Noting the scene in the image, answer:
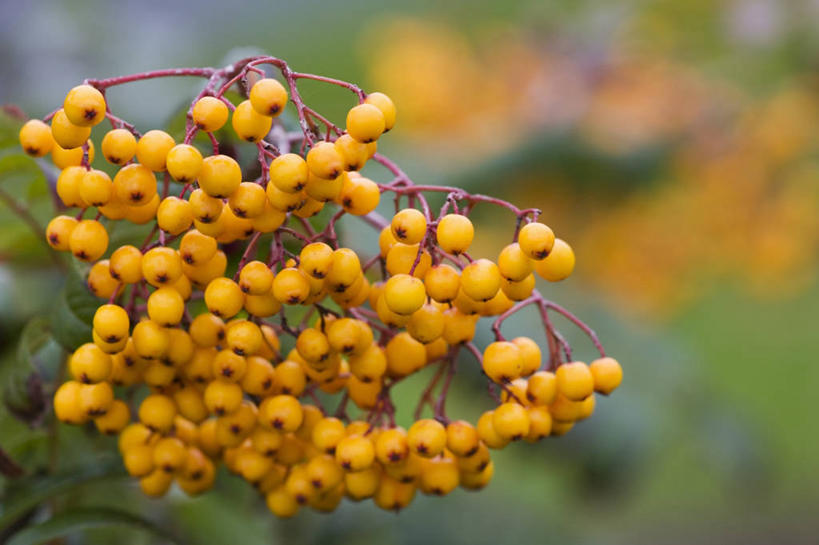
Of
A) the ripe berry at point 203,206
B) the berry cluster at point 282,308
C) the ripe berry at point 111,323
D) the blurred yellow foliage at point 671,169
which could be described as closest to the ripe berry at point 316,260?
the berry cluster at point 282,308

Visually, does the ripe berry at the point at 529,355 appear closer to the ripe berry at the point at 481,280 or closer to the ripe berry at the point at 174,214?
the ripe berry at the point at 481,280

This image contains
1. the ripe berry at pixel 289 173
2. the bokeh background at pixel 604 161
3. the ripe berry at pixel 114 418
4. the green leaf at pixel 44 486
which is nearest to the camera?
the ripe berry at pixel 289 173

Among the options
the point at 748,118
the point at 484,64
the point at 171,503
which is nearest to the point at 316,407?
the point at 171,503

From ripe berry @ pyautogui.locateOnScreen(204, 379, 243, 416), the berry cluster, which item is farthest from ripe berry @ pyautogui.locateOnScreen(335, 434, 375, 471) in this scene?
ripe berry @ pyautogui.locateOnScreen(204, 379, 243, 416)

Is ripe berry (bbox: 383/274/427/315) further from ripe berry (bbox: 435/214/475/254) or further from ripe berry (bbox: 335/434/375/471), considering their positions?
ripe berry (bbox: 335/434/375/471)

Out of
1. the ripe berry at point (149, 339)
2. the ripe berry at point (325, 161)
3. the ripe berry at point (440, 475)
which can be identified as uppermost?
the ripe berry at point (325, 161)

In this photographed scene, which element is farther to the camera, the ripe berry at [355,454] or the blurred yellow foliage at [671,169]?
the blurred yellow foliage at [671,169]
